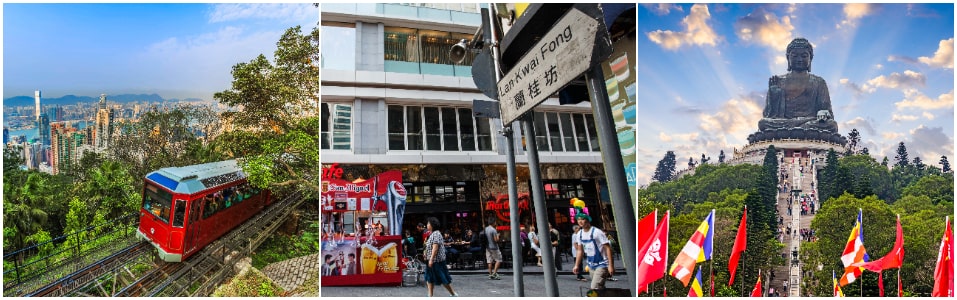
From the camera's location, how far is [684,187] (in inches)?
184

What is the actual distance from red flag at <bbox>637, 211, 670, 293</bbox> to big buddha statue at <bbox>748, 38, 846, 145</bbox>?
4.47ft

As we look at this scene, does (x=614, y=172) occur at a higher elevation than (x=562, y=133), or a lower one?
lower

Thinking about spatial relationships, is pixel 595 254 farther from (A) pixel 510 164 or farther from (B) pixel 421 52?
(B) pixel 421 52

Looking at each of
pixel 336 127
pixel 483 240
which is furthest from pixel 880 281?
pixel 336 127

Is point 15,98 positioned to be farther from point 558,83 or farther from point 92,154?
point 558,83

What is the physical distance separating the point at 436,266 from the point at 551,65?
259cm

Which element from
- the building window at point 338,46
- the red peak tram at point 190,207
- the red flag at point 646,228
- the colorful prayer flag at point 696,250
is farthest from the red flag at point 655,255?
the red peak tram at point 190,207

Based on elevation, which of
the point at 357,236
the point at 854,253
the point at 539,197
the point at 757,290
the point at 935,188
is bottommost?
the point at 757,290

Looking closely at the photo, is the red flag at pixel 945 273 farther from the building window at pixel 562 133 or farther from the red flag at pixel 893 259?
the building window at pixel 562 133

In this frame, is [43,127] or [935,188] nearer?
[43,127]

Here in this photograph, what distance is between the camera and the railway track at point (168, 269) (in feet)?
12.3

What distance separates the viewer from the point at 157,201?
12.7 ft

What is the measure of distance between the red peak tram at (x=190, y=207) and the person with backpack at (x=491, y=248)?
1.70 meters

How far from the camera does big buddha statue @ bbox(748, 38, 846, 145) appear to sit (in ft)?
14.9
